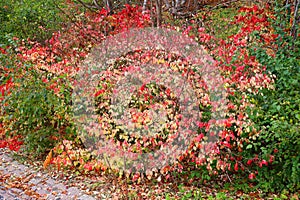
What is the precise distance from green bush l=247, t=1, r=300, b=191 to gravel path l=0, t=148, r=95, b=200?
244 cm

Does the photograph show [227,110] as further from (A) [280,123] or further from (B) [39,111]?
(B) [39,111]

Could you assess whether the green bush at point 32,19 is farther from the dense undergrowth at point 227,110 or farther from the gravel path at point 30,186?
the gravel path at point 30,186

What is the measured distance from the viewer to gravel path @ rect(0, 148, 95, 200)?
4504mm

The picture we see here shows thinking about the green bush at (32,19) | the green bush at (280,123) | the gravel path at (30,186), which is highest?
the green bush at (32,19)

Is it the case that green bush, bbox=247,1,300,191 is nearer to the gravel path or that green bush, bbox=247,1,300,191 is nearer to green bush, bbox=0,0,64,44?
the gravel path

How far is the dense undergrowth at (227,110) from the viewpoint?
4.42 metres

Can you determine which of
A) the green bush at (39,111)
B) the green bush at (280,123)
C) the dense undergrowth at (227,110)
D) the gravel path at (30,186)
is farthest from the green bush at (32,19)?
the green bush at (280,123)

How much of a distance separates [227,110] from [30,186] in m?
3.00

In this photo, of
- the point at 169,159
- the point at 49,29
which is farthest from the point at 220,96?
the point at 49,29

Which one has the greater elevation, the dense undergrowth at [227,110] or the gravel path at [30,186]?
the dense undergrowth at [227,110]

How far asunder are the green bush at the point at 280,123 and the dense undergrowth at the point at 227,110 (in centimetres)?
1

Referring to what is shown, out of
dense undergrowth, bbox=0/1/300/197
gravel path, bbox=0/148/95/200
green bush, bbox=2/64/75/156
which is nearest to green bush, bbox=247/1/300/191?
dense undergrowth, bbox=0/1/300/197

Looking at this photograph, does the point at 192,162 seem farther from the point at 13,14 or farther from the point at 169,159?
the point at 13,14

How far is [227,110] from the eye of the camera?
4.51m
